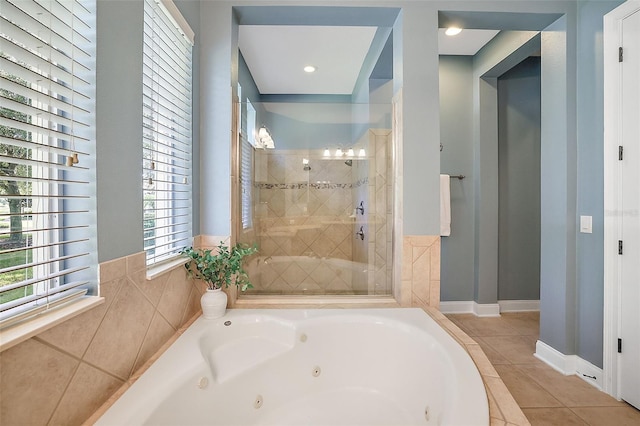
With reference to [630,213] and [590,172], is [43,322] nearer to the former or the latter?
[630,213]

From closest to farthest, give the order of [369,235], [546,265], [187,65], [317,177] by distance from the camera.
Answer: [187,65] → [546,265] → [369,235] → [317,177]

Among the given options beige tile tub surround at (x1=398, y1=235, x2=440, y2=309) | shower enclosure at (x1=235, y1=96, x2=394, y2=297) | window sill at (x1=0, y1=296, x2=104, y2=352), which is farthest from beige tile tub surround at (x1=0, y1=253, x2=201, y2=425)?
beige tile tub surround at (x1=398, y1=235, x2=440, y2=309)

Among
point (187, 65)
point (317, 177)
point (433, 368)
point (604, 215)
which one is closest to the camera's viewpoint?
point (433, 368)

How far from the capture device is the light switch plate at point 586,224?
6.50 ft

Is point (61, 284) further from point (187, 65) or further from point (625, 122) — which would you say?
point (625, 122)

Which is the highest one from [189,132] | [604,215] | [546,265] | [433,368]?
[189,132]

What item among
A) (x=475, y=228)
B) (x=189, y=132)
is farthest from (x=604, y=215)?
(x=189, y=132)

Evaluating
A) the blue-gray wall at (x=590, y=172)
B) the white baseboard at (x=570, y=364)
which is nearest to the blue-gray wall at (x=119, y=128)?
the blue-gray wall at (x=590, y=172)

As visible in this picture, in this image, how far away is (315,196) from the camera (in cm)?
271

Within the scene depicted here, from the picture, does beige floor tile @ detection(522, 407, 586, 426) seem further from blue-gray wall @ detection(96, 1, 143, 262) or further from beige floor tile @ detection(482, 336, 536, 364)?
blue-gray wall @ detection(96, 1, 143, 262)

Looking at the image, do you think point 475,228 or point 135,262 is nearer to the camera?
point 135,262

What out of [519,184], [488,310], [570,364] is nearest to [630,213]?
[570,364]

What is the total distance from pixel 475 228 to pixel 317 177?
5.94 feet

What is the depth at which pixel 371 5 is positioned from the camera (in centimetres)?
195
